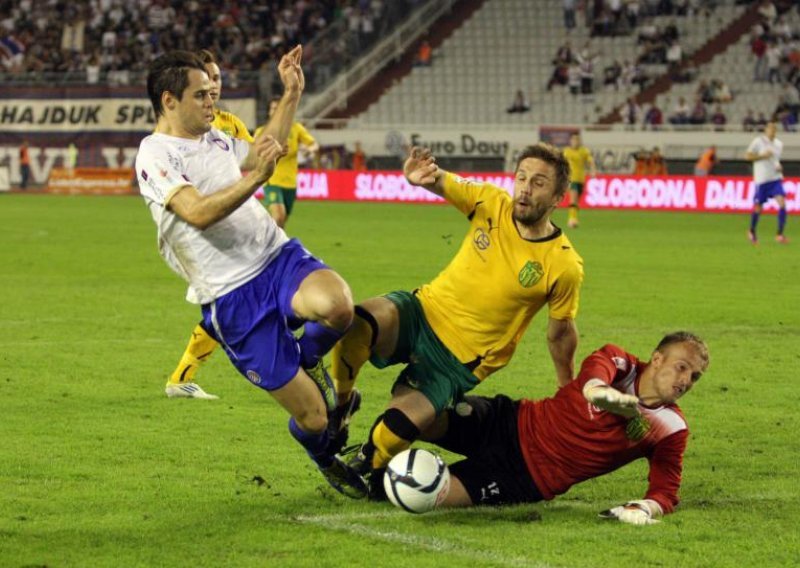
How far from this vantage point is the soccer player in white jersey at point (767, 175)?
23938mm

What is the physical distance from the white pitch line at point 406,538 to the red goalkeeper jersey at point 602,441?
2.55 ft

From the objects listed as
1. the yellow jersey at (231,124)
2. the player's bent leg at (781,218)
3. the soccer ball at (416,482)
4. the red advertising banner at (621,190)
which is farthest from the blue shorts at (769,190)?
the soccer ball at (416,482)

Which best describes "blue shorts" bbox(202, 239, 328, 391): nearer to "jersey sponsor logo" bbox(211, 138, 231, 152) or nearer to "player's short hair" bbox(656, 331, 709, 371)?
"jersey sponsor logo" bbox(211, 138, 231, 152)

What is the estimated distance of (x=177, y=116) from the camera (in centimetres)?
652

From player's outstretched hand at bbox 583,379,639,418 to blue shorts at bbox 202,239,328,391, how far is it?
4.67 ft

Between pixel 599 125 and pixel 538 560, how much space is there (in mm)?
33606

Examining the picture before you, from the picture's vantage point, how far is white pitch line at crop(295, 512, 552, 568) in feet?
17.6

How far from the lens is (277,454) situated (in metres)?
7.52

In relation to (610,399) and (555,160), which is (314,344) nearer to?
(555,160)

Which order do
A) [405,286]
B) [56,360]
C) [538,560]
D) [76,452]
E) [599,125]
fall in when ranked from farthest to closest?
1. [599,125]
2. [405,286]
3. [56,360]
4. [76,452]
5. [538,560]

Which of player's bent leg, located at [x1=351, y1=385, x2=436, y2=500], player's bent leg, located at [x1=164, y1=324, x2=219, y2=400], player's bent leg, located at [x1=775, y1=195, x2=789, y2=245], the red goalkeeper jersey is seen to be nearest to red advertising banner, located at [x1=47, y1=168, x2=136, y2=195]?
player's bent leg, located at [x1=775, y1=195, x2=789, y2=245]

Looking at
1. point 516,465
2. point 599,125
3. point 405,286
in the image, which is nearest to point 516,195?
point 516,465

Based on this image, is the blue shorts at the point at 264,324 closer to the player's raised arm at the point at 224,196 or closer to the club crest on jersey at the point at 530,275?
the player's raised arm at the point at 224,196

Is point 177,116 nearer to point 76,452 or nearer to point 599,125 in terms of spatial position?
point 76,452
